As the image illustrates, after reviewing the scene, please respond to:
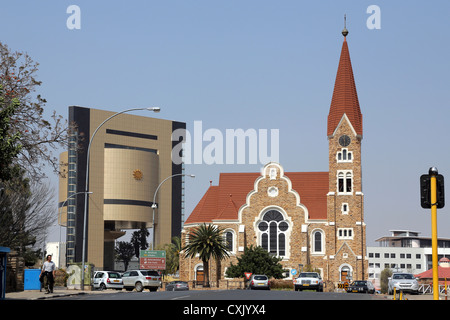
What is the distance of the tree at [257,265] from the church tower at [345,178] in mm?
8450

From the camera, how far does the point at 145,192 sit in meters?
155

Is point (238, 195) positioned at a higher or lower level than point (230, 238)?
higher

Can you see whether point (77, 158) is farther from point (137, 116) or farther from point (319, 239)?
point (319, 239)

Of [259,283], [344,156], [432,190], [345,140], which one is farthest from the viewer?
[344,156]

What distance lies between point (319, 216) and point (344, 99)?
49.8 feet

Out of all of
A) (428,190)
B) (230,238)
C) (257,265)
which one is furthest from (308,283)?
(230,238)

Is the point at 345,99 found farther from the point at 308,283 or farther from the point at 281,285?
the point at 308,283

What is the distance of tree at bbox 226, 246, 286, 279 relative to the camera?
259ft

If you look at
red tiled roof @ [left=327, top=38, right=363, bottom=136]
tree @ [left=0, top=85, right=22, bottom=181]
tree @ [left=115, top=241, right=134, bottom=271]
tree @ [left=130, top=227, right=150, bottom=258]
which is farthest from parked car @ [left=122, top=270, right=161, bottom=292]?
tree @ [left=115, top=241, right=134, bottom=271]

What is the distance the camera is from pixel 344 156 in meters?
87.8

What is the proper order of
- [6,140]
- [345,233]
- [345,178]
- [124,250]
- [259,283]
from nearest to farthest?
1. [6,140]
2. [259,283]
3. [345,233]
4. [345,178]
5. [124,250]

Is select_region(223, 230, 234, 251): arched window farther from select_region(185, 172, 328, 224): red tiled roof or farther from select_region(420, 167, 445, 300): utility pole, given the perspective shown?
select_region(420, 167, 445, 300): utility pole

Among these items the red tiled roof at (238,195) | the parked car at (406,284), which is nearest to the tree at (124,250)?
the red tiled roof at (238,195)

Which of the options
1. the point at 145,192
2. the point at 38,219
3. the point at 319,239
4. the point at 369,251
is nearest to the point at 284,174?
the point at 319,239
